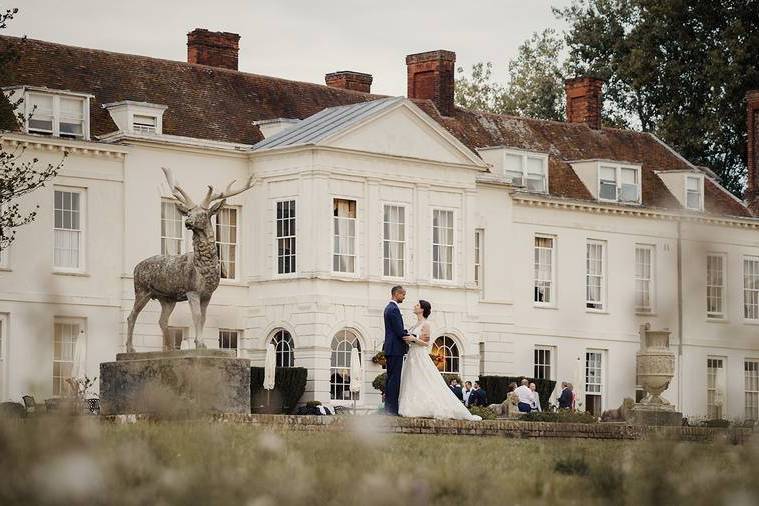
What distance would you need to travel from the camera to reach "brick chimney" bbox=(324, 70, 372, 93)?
175 feet

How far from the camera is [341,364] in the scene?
4425 cm

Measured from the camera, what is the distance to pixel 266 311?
4438cm

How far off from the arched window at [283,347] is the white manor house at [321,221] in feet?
0.18

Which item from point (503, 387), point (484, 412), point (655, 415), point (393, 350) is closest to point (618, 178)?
point (503, 387)

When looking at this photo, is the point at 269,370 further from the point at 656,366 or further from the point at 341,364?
the point at 656,366

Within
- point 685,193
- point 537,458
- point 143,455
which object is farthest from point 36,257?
point 143,455

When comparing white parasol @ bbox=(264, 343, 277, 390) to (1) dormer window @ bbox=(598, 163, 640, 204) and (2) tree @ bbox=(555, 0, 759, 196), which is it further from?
(2) tree @ bbox=(555, 0, 759, 196)

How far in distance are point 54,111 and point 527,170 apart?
1509cm

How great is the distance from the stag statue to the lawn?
12255 millimetres

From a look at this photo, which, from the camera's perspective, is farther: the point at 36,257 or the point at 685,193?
the point at 685,193

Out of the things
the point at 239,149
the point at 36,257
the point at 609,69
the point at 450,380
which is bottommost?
the point at 450,380

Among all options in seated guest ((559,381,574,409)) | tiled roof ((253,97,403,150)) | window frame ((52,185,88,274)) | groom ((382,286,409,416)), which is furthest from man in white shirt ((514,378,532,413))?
groom ((382,286,409,416))

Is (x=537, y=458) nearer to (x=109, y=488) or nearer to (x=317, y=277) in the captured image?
(x=109, y=488)

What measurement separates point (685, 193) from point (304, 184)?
1570 centimetres
